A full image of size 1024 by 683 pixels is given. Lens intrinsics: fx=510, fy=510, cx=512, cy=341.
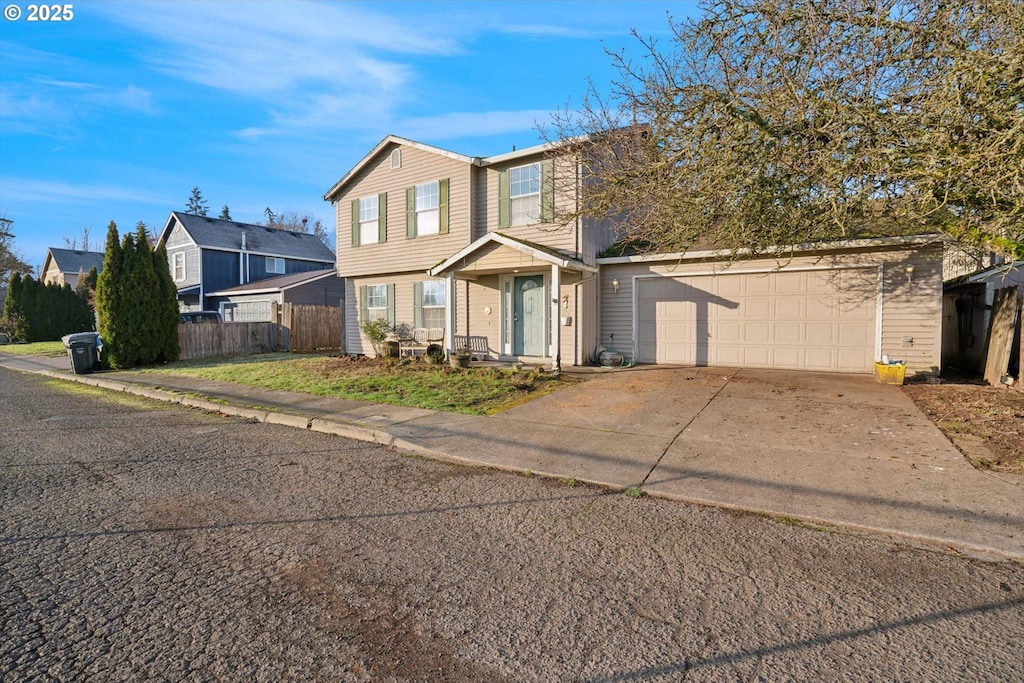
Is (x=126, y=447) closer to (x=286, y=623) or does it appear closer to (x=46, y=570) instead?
(x=46, y=570)

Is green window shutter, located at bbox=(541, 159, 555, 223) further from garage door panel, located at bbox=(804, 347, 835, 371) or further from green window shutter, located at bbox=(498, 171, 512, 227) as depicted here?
garage door panel, located at bbox=(804, 347, 835, 371)

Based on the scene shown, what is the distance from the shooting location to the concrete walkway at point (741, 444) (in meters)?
3.86

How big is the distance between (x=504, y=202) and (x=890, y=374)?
363 inches

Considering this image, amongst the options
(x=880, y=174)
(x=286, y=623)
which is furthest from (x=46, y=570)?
(x=880, y=174)

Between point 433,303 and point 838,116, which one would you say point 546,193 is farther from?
point 838,116

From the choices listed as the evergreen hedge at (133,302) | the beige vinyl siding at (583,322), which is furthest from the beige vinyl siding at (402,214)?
the evergreen hedge at (133,302)

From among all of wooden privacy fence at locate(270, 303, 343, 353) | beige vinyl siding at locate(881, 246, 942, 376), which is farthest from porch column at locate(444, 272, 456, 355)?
beige vinyl siding at locate(881, 246, 942, 376)

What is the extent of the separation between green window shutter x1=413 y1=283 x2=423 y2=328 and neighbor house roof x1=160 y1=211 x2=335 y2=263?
18269 millimetres

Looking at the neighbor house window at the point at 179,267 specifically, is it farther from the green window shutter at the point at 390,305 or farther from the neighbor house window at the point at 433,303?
the neighbor house window at the point at 433,303

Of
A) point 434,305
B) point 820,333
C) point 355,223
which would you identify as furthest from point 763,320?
point 355,223

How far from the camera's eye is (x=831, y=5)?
5.96 meters

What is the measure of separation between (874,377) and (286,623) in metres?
11.5

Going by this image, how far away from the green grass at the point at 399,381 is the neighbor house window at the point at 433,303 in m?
2.10

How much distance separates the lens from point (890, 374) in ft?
31.0
